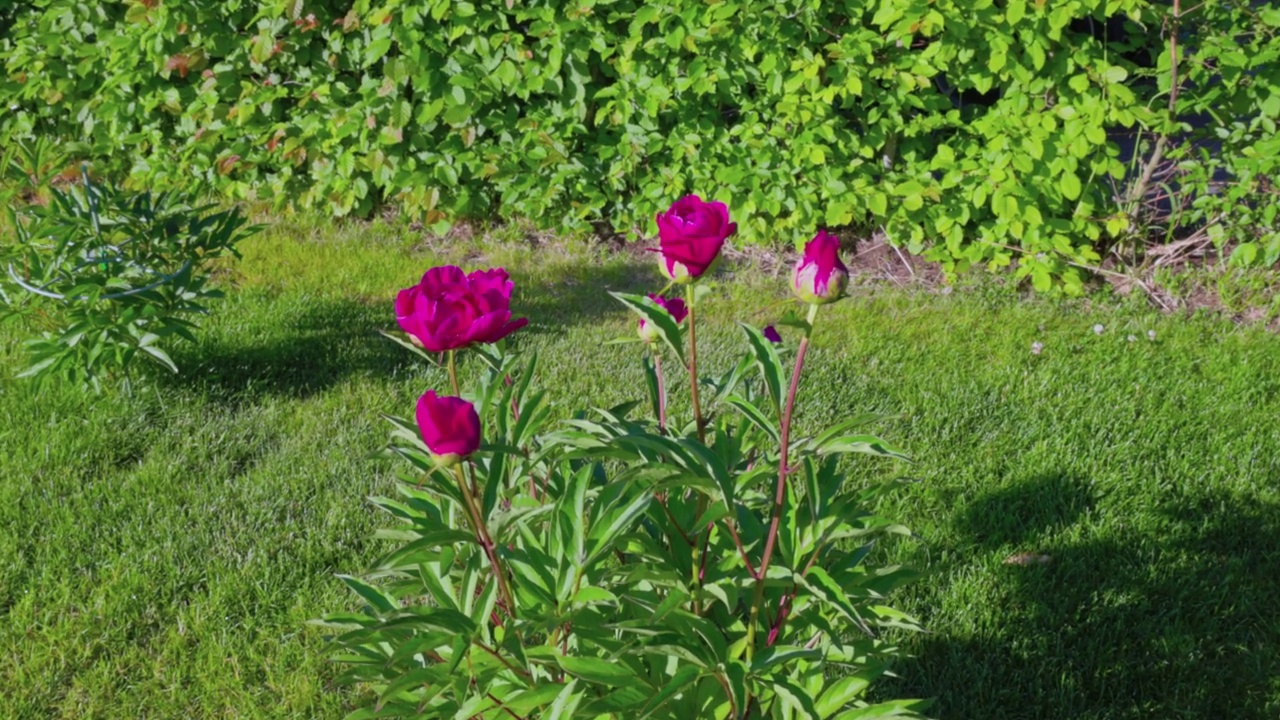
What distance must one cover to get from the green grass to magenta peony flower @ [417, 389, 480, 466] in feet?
2.73

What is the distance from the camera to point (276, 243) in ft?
14.7

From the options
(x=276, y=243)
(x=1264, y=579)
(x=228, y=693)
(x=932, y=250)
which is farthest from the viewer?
(x=276, y=243)

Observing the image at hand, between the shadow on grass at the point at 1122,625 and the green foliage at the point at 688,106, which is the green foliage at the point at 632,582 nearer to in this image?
the shadow on grass at the point at 1122,625

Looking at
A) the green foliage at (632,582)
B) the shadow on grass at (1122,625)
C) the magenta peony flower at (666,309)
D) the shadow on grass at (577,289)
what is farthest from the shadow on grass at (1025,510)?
the shadow on grass at (577,289)

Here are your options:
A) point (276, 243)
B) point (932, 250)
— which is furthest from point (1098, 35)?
point (276, 243)

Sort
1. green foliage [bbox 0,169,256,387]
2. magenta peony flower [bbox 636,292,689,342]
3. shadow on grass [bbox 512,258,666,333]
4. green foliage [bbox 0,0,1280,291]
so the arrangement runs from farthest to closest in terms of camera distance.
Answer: shadow on grass [bbox 512,258,666,333] → green foliage [bbox 0,0,1280,291] → green foliage [bbox 0,169,256,387] → magenta peony flower [bbox 636,292,689,342]

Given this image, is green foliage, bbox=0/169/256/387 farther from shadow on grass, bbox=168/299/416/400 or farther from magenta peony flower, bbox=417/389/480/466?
magenta peony flower, bbox=417/389/480/466

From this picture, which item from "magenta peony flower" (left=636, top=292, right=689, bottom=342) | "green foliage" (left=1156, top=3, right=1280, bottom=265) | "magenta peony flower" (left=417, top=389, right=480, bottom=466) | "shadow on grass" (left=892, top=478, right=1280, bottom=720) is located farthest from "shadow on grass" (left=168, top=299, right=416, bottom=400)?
"green foliage" (left=1156, top=3, right=1280, bottom=265)

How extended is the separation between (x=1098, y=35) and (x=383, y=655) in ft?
14.2

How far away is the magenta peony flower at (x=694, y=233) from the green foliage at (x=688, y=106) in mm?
2743

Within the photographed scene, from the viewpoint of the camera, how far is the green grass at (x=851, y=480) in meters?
2.16

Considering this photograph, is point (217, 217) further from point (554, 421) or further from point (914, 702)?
point (914, 702)

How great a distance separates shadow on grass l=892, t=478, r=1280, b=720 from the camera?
212 centimetres

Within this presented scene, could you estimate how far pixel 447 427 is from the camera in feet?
3.61
